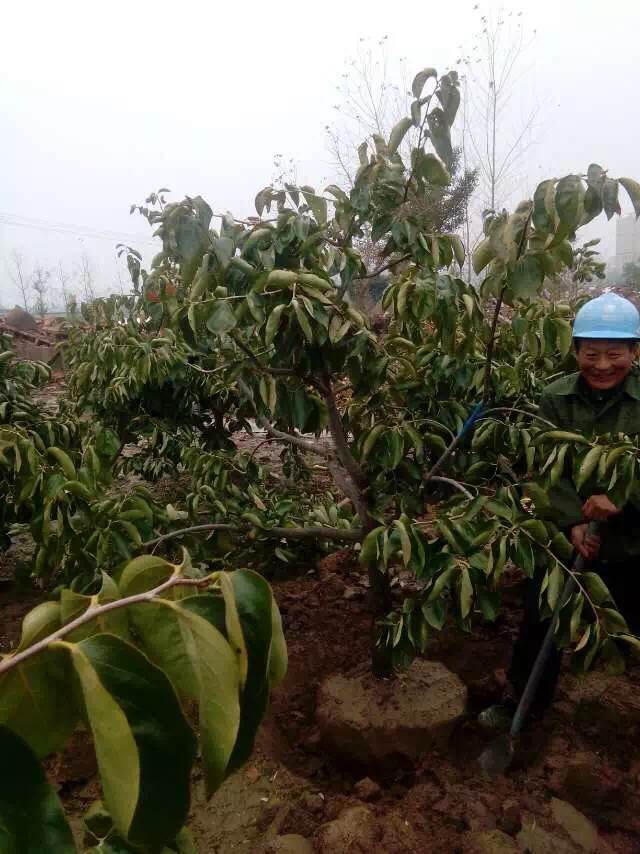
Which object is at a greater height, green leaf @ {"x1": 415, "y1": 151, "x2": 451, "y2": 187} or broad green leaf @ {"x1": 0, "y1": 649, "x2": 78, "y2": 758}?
green leaf @ {"x1": 415, "y1": 151, "x2": 451, "y2": 187}

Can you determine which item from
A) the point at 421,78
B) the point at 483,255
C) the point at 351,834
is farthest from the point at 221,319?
the point at 351,834

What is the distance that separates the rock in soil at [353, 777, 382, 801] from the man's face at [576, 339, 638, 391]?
1.64 metres

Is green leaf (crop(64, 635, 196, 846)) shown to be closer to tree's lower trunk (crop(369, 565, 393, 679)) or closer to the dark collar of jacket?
tree's lower trunk (crop(369, 565, 393, 679))

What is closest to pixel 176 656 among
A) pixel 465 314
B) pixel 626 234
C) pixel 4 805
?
pixel 4 805

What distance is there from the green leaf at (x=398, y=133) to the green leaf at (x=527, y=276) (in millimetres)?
548

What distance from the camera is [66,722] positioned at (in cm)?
66

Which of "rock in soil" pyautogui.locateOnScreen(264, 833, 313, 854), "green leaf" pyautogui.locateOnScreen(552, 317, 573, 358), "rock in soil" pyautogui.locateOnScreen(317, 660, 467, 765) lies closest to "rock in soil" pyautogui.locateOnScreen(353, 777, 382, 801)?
"rock in soil" pyautogui.locateOnScreen(317, 660, 467, 765)

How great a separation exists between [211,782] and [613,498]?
4.29ft

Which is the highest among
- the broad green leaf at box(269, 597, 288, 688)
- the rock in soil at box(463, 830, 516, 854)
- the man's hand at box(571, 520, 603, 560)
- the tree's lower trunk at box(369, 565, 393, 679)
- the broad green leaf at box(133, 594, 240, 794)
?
the broad green leaf at box(133, 594, 240, 794)

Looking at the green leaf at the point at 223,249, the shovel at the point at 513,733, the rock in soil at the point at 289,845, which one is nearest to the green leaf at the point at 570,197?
the green leaf at the point at 223,249

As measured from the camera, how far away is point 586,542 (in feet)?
6.97

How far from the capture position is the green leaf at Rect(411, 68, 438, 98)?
1.52 m

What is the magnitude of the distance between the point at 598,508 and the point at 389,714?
1090 mm

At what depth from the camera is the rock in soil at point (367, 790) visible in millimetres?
2047
